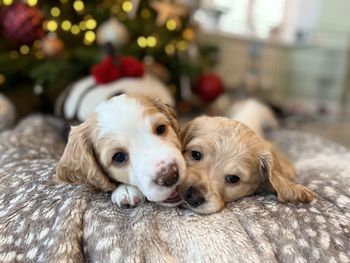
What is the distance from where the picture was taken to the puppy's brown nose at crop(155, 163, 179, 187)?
1229 millimetres

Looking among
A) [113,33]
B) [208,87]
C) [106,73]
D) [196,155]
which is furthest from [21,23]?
[196,155]

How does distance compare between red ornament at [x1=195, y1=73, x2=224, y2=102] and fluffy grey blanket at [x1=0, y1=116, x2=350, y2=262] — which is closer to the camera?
fluffy grey blanket at [x1=0, y1=116, x2=350, y2=262]

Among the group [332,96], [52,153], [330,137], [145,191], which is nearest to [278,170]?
[145,191]

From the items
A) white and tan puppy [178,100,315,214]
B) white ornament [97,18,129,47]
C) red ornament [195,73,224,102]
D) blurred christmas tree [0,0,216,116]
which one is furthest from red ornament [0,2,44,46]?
white and tan puppy [178,100,315,214]

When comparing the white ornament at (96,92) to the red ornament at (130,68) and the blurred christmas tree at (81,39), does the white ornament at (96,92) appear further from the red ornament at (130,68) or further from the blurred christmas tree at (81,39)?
the blurred christmas tree at (81,39)

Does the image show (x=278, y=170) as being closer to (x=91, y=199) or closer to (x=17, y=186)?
(x=91, y=199)

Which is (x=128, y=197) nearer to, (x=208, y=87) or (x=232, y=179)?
(x=232, y=179)

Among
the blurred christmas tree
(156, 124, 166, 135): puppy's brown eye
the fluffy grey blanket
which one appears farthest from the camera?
the blurred christmas tree

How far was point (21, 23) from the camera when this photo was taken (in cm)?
264

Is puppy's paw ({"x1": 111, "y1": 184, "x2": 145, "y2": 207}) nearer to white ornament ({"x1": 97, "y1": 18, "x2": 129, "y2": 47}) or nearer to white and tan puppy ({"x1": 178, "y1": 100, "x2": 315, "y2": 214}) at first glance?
white and tan puppy ({"x1": 178, "y1": 100, "x2": 315, "y2": 214})

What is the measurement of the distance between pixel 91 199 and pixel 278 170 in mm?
622

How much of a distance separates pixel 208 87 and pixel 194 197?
218 centimetres

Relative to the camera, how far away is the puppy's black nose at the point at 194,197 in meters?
1.30

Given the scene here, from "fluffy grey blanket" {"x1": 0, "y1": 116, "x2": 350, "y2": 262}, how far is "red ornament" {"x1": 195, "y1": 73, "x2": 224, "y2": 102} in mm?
2025
